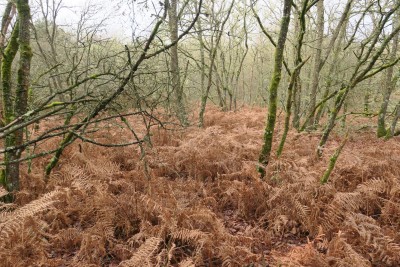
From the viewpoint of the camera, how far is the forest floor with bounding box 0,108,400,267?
313cm

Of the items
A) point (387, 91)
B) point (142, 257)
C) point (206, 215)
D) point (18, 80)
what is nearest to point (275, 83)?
point (206, 215)

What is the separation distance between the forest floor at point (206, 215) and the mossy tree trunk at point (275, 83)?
7.4 inches

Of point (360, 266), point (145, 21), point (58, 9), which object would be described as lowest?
point (360, 266)

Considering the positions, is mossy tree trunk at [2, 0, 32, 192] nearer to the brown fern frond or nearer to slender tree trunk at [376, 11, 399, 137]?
the brown fern frond

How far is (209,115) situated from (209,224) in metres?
6.76

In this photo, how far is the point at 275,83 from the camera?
177 inches

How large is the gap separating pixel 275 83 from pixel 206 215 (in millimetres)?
2262

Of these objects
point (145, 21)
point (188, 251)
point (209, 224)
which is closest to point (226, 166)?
point (209, 224)

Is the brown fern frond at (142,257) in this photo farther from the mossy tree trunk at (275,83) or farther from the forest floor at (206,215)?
the mossy tree trunk at (275,83)

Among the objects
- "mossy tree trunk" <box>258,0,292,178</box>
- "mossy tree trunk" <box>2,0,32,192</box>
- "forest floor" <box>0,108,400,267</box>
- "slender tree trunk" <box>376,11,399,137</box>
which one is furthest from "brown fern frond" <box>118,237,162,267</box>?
"slender tree trunk" <box>376,11,399,137</box>

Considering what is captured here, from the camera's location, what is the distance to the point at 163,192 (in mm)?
4395

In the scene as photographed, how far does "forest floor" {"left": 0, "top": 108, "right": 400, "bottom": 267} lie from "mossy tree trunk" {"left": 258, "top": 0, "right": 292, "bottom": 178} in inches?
7.4

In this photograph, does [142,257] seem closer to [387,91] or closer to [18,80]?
[18,80]

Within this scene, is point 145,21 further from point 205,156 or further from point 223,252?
point 223,252
